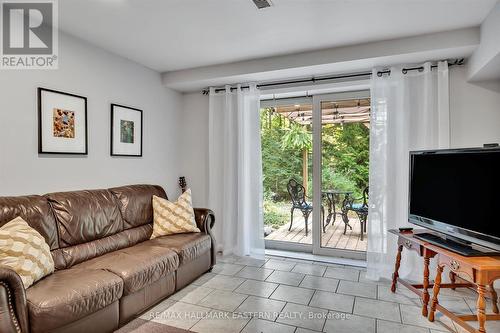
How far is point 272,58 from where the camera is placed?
3561 millimetres

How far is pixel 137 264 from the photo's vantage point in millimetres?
2459

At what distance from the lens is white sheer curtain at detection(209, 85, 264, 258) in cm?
406

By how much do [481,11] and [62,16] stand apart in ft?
11.8

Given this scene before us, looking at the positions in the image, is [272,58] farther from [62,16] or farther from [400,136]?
[62,16]

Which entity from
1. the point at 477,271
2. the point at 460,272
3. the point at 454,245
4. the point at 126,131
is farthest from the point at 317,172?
the point at 126,131

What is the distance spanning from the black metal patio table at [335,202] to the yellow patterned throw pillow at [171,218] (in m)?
1.82

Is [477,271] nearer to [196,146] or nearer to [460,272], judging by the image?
[460,272]

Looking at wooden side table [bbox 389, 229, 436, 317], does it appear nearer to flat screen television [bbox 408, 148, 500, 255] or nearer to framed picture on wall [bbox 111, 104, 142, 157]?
flat screen television [bbox 408, 148, 500, 255]

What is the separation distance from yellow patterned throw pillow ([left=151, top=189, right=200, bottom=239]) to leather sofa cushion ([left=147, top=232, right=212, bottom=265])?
0.30ft

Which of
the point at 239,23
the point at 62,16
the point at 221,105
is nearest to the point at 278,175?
the point at 221,105

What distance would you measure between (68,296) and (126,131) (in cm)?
219

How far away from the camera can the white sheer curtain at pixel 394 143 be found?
320cm

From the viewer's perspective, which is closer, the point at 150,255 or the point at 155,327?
the point at 155,327

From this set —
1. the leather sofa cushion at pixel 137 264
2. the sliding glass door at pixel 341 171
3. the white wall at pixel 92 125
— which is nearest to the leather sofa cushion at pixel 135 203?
the white wall at pixel 92 125
